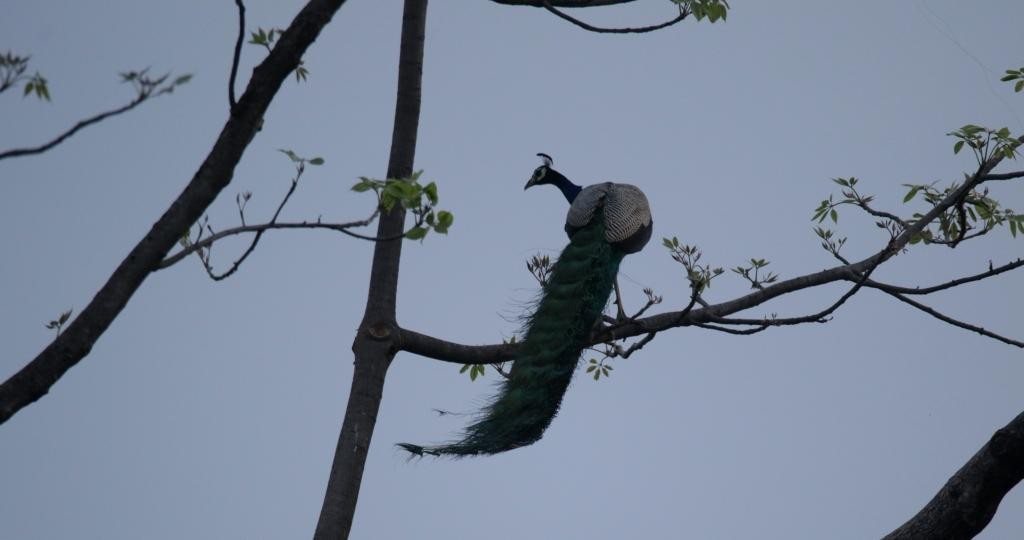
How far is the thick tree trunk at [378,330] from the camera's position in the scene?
4.01m

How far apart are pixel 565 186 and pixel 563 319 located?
2.71m

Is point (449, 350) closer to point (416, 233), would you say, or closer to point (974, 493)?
point (416, 233)

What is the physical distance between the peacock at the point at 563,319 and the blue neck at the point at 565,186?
1.05 m

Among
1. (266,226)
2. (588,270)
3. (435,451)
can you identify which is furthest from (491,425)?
(266,226)

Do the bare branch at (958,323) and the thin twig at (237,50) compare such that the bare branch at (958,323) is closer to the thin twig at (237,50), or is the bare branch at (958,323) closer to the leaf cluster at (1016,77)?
the leaf cluster at (1016,77)

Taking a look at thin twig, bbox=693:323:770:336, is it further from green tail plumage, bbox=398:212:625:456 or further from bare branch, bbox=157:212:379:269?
bare branch, bbox=157:212:379:269

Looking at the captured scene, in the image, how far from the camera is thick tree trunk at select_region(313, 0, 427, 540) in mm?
4012

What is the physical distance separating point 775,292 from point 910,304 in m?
0.67

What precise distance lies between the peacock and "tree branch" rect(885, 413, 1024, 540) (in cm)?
253

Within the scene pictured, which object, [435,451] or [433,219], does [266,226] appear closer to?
[433,219]

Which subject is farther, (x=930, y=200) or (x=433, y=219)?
(x=930, y=200)

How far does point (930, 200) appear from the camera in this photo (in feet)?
18.3

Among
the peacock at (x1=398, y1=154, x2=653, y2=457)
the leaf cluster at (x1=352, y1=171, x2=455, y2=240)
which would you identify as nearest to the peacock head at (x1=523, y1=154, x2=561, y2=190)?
the peacock at (x1=398, y1=154, x2=653, y2=457)

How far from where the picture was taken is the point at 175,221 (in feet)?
9.12
